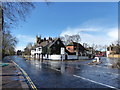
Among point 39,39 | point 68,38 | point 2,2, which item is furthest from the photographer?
point 39,39

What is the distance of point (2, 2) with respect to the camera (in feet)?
22.0

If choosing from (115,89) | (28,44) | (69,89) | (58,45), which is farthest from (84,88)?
(28,44)

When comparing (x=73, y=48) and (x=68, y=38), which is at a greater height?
(x=68, y=38)

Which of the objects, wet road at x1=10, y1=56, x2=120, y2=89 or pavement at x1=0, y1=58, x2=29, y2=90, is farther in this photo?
wet road at x1=10, y1=56, x2=120, y2=89

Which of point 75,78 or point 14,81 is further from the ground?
point 14,81

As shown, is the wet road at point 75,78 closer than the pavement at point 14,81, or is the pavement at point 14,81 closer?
the pavement at point 14,81

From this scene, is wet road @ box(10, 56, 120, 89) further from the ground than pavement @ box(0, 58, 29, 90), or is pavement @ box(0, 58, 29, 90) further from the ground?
pavement @ box(0, 58, 29, 90)

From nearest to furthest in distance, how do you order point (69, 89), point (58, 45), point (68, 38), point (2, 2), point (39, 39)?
point (2, 2) → point (69, 89) → point (58, 45) → point (68, 38) → point (39, 39)

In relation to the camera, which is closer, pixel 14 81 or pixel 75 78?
pixel 14 81

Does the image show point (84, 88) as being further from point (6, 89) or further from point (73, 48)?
point (73, 48)

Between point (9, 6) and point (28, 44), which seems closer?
Result: point (9, 6)

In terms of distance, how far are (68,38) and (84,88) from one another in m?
58.6

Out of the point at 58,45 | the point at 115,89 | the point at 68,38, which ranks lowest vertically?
the point at 115,89

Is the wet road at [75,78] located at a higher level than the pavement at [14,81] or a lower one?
lower
